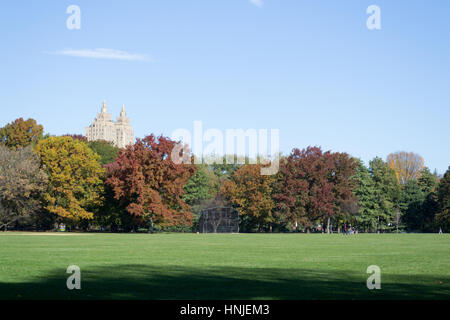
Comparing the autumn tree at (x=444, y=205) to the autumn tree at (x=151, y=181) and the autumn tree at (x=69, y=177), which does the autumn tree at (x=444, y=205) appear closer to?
the autumn tree at (x=151, y=181)

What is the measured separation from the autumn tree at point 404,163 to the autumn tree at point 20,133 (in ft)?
248

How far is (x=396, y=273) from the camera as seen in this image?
16969mm

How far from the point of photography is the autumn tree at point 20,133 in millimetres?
88438

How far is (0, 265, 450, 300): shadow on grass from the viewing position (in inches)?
475

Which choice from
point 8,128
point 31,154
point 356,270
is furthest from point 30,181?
point 356,270

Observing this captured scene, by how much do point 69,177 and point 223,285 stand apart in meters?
61.0

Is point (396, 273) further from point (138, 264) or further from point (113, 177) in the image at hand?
point (113, 177)

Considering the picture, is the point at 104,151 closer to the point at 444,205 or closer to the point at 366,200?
the point at 366,200

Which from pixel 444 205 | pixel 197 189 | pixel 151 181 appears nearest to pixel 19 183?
pixel 151 181

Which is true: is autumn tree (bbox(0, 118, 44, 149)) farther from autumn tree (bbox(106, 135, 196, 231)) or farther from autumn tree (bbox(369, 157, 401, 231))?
autumn tree (bbox(369, 157, 401, 231))

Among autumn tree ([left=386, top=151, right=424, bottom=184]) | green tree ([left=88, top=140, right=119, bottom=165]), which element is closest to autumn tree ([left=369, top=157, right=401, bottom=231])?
autumn tree ([left=386, top=151, right=424, bottom=184])

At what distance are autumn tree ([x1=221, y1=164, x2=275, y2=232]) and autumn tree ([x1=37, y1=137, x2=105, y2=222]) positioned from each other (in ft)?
71.2

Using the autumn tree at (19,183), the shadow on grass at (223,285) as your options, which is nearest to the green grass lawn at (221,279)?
the shadow on grass at (223,285)
